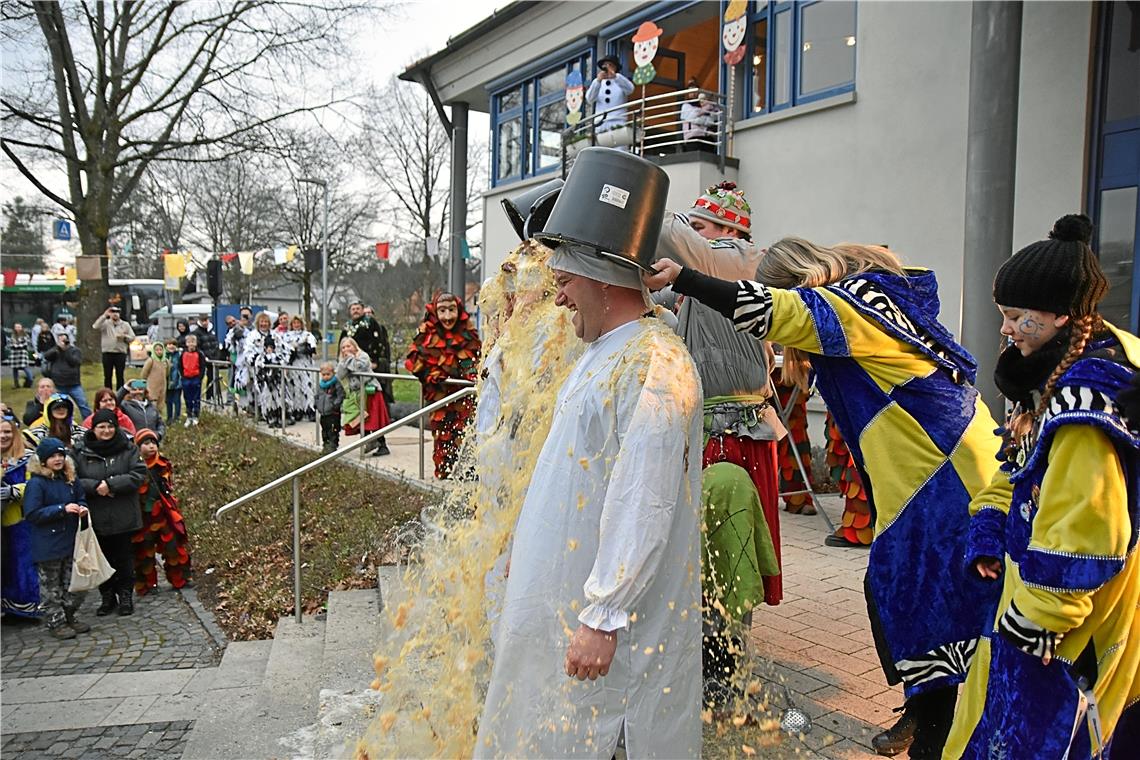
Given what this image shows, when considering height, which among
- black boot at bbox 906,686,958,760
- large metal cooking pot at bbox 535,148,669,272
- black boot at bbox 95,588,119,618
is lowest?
black boot at bbox 95,588,119,618

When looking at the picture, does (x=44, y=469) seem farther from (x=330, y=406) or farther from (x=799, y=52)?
(x=799, y=52)

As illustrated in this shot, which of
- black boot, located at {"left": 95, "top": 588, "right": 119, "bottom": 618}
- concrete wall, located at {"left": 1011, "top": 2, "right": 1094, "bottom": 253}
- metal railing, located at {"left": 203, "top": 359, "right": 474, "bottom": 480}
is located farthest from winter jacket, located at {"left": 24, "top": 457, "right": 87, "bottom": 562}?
concrete wall, located at {"left": 1011, "top": 2, "right": 1094, "bottom": 253}

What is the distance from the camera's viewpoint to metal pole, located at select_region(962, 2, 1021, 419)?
291 inches

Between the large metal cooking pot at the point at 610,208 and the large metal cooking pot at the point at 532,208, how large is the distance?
56 centimetres

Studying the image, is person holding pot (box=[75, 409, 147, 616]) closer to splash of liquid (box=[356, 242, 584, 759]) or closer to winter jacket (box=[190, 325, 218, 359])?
splash of liquid (box=[356, 242, 584, 759])

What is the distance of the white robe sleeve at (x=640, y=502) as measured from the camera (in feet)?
6.67

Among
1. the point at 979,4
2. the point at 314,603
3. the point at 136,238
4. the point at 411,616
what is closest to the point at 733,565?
the point at 411,616

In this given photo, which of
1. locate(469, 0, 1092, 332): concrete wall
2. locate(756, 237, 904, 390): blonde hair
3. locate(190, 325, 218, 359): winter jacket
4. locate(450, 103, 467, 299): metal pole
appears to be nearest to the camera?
locate(756, 237, 904, 390): blonde hair

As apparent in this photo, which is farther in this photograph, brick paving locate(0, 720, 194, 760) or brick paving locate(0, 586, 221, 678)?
brick paving locate(0, 586, 221, 678)

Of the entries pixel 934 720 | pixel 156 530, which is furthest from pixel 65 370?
pixel 934 720

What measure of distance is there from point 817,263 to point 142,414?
9.32 meters

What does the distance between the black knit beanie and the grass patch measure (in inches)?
200

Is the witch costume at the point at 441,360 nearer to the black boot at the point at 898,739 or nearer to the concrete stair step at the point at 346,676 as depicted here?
the concrete stair step at the point at 346,676

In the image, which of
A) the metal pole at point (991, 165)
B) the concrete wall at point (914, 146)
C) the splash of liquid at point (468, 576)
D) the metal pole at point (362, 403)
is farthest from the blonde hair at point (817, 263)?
the metal pole at point (362, 403)
